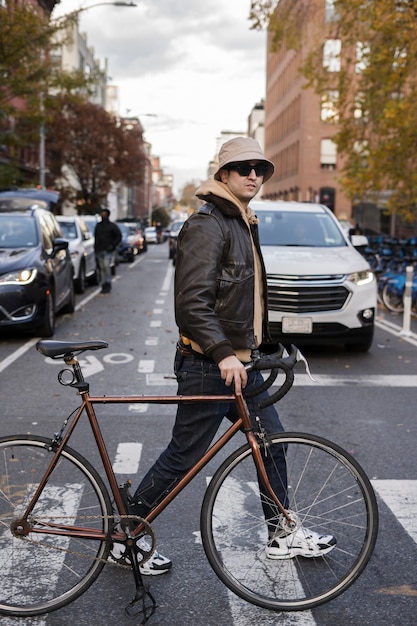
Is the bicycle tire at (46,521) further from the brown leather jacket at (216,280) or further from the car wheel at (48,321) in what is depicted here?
the car wheel at (48,321)

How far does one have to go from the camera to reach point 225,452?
6254 millimetres

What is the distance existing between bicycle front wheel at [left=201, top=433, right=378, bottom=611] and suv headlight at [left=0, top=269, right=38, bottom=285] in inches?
317

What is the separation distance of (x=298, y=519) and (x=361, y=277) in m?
7.11

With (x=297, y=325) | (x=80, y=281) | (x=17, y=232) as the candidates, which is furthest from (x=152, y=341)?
(x=80, y=281)

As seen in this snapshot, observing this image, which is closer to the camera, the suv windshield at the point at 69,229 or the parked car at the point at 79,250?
the parked car at the point at 79,250

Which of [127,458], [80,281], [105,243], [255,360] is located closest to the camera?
[255,360]

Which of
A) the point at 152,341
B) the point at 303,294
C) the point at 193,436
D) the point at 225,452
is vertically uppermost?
the point at 193,436

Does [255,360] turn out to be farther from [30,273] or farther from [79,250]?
[79,250]

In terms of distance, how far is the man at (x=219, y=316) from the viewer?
360 centimetres

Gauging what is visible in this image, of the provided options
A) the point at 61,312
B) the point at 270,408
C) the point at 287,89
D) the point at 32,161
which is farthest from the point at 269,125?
the point at 270,408

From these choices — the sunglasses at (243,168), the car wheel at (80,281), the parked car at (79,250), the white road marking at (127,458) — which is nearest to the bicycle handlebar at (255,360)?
the sunglasses at (243,168)

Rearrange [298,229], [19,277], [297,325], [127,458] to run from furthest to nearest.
Answer: [298,229]
[19,277]
[297,325]
[127,458]

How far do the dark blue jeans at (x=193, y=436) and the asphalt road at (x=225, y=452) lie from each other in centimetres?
44

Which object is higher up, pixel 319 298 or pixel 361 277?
pixel 361 277
